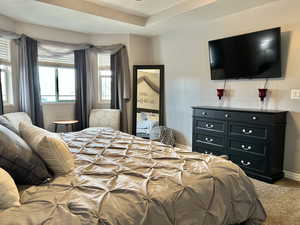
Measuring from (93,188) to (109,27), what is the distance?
3659 mm

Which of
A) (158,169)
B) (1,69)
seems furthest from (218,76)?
(1,69)

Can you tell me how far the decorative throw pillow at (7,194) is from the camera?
3.56 feet

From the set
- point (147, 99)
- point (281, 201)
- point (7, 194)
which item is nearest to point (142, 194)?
point (7, 194)

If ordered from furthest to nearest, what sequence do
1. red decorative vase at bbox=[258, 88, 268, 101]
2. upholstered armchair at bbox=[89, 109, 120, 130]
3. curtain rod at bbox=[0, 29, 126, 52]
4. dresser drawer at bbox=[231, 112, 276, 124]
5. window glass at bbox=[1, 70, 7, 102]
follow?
upholstered armchair at bbox=[89, 109, 120, 130]
window glass at bbox=[1, 70, 7, 102]
curtain rod at bbox=[0, 29, 126, 52]
red decorative vase at bbox=[258, 88, 268, 101]
dresser drawer at bbox=[231, 112, 276, 124]

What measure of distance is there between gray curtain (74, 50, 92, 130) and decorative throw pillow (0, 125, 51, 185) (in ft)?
10.8

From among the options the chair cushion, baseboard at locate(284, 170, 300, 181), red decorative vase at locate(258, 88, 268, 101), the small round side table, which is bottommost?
baseboard at locate(284, 170, 300, 181)

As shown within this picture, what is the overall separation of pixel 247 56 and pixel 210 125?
1.17 meters

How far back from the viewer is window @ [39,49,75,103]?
14.5 feet

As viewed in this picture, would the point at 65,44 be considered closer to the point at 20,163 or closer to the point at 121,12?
the point at 121,12

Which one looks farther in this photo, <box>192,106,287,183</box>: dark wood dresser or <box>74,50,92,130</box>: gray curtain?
<box>74,50,92,130</box>: gray curtain

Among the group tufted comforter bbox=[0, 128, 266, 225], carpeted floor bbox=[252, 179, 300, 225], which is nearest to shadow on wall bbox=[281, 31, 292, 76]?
carpeted floor bbox=[252, 179, 300, 225]

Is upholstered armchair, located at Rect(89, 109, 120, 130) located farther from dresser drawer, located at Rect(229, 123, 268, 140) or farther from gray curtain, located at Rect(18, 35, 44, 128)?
dresser drawer, located at Rect(229, 123, 268, 140)

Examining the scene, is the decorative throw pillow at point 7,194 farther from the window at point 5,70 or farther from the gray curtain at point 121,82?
the gray curtain at point 121,82

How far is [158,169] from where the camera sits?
1660mm
